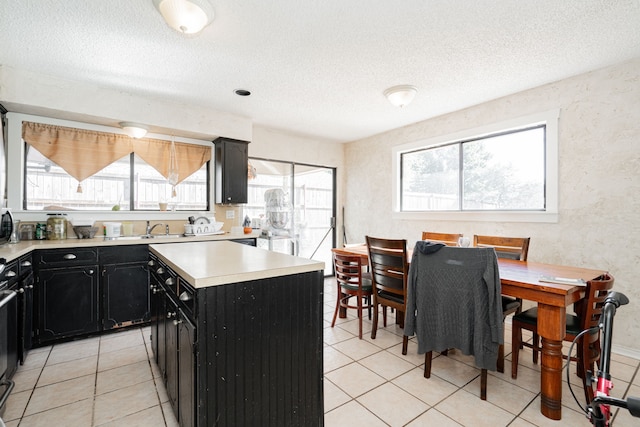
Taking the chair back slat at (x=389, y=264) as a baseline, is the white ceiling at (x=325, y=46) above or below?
above

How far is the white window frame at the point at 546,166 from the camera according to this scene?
10.1ft

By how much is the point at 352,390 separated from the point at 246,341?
3.64 feet

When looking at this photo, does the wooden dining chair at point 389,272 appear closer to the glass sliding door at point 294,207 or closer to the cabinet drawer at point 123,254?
the glass sliding door at point 294,207

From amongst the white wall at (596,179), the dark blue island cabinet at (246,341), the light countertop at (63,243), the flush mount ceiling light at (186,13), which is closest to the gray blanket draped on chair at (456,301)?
the dark blue island cabinet at (246,341)

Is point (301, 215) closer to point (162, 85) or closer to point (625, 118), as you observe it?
point (162, 85)

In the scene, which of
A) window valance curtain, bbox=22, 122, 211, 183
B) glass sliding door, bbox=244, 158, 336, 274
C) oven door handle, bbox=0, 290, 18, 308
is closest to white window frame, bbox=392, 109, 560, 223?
glass sliding door, bbox=244, 158, 336, 274

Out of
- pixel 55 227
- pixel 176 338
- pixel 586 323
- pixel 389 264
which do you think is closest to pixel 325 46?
pixel 389 264

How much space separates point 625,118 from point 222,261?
355 cm

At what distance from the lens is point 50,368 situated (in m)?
2.40

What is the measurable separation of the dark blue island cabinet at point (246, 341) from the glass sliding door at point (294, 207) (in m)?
2.83

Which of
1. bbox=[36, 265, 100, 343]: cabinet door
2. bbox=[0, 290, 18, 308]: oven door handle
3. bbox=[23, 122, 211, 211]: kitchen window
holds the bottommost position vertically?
bbox=[36, 265, 100, 343]: cabinet door

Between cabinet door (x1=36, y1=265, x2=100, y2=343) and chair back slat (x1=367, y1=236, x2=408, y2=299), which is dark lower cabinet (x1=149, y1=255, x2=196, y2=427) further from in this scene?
chair back slat (x1=367, y1=236, x2=408, y2=299)

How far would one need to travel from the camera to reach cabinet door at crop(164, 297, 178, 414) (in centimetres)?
167

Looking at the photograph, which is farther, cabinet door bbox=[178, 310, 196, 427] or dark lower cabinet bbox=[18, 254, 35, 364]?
dark lower cabinet bbox=[18, 254, 35, 364]
